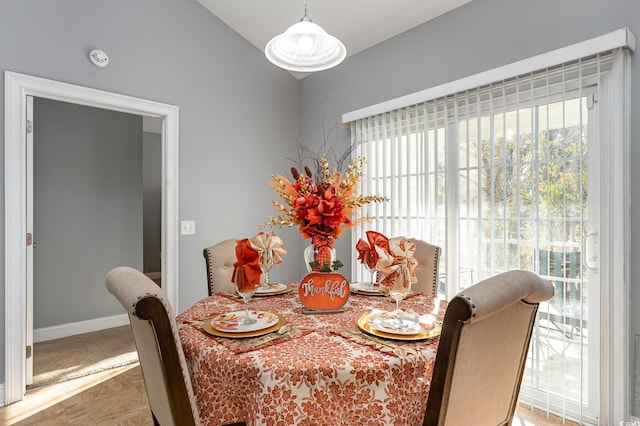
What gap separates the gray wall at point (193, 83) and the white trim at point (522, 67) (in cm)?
125

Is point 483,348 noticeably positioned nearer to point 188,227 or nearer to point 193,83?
point 188,227

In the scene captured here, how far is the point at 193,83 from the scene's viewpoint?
3.20 meters

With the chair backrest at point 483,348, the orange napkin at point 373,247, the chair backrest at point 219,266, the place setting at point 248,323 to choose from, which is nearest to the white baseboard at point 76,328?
the chair backrest at point 219,266

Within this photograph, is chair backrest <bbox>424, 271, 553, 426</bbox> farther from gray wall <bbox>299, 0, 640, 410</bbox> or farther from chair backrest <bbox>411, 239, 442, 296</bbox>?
gray wall <bbox>299, 0, 640, 410</bbox>

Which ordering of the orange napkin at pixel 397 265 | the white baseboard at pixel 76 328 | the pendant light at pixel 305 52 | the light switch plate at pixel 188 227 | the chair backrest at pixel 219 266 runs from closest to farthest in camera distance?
1. the orange napkin at pixel 397 265
2. the pendant light at pixel 305 52
3. the chair backrest at pixel 219 266
4. the light switch plate at pixel 188 227
5. the white baseboard at pixel 76 328

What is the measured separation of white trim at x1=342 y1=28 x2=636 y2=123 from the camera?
1.81 metres

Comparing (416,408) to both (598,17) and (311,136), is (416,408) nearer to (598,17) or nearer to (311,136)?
(598,17)

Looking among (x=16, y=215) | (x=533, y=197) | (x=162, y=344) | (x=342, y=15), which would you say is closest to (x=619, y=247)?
(x=533, y=197)

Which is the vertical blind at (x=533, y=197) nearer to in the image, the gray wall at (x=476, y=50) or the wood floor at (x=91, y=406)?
the gray wall at (x=476, y=50)

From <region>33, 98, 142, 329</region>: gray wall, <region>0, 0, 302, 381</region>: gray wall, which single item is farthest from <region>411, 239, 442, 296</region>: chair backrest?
<region>33, 98, 142, 329</region>: gray wall

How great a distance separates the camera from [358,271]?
3.26 m

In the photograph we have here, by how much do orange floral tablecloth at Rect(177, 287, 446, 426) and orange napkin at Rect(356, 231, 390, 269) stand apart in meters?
0.33

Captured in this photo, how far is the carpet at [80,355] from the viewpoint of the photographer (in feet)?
8.95

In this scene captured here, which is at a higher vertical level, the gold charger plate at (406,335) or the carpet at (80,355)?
the gold charger plate at (406,335)
